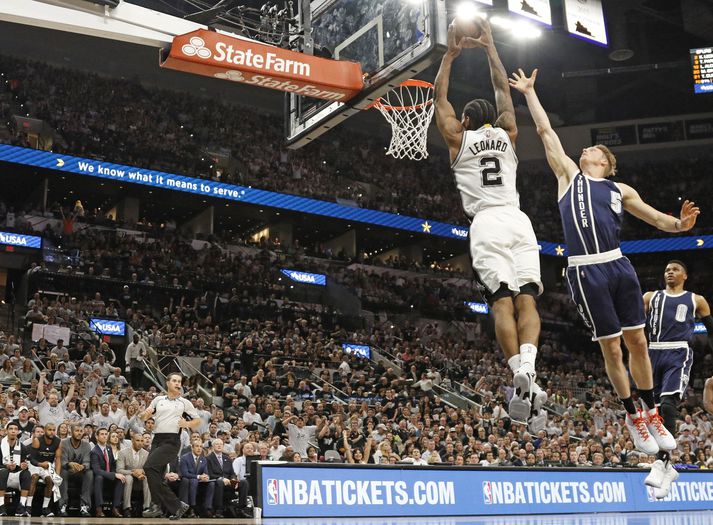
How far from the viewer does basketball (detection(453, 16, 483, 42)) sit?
603cm

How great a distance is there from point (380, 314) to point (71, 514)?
2093 centimetres

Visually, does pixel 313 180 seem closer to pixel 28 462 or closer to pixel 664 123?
pixel 664 123

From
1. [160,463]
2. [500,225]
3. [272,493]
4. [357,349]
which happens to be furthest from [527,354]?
[357,349]

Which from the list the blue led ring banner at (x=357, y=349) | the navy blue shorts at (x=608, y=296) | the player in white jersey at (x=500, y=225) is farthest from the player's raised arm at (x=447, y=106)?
the blue led ring banner at (x=357, y=349)

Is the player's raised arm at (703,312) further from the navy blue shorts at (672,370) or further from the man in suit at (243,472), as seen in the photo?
the man in suit at (243,472)

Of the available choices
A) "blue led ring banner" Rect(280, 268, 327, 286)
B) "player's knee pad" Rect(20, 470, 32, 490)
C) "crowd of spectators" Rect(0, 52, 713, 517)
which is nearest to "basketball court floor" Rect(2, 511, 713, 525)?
"player's knee pad" Rect(20, 470, 32, 490)

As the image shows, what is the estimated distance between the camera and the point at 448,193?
39.3 meters

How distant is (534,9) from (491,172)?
533 inches

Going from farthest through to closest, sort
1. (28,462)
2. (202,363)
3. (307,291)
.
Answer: (307,291)
(202,363)
(28,462)

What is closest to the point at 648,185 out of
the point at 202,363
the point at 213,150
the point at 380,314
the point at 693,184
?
the point at 693,184

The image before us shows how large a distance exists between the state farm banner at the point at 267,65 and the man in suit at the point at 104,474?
6.87m

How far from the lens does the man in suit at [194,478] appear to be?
13.6 metres

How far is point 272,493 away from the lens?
37.2 feet

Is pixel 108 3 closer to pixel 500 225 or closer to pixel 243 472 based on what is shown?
pixel 500 225
